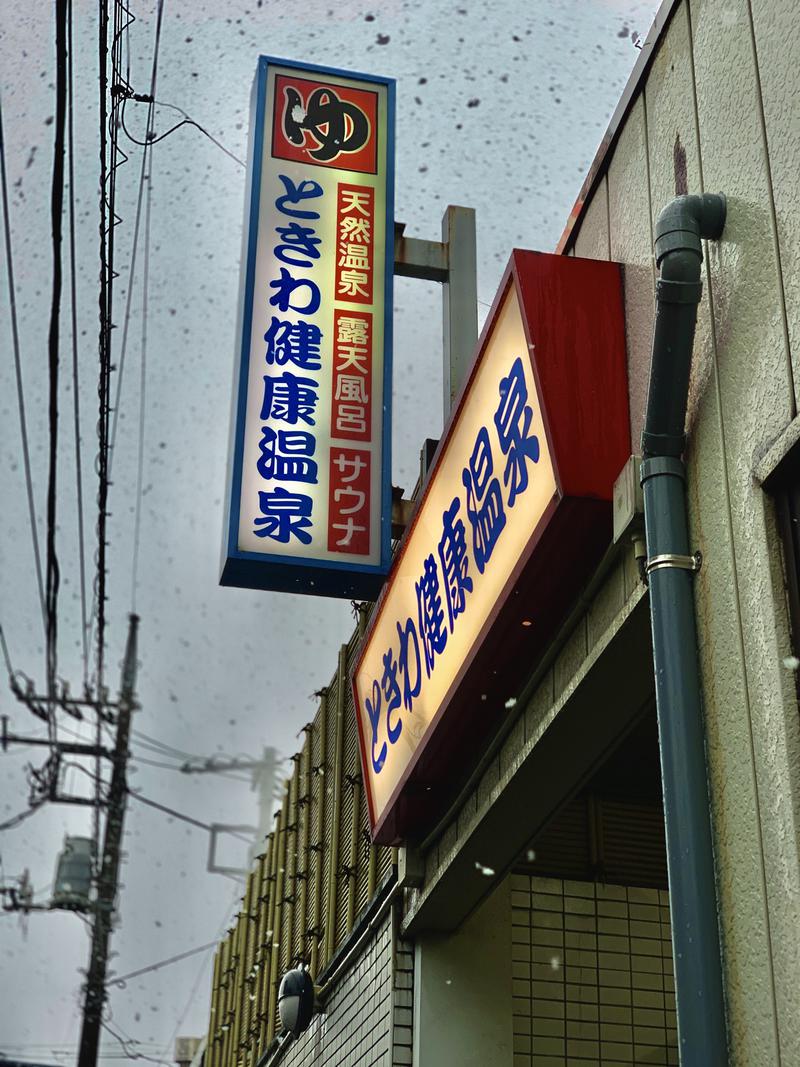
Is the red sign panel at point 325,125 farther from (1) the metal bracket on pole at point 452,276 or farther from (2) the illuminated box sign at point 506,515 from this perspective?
(2) the illuminated box sign at point 506,515

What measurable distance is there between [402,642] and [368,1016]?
2.96m

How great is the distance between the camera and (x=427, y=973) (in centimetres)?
861

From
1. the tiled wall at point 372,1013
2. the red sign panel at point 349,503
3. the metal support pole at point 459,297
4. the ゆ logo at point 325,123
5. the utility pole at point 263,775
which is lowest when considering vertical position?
the tiled wall at point 372,1013

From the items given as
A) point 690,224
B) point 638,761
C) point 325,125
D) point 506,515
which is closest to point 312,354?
point 325,125

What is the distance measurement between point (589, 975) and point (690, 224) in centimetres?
549

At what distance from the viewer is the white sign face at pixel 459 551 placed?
6.12 meters

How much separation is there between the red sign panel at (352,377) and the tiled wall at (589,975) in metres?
3.21

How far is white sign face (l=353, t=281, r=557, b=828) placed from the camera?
612cm

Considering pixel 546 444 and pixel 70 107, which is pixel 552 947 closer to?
pixel 546 444

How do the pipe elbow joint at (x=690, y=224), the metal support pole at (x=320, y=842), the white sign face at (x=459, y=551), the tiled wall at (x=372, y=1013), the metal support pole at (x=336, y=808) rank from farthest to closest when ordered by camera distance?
the metal support pole at (x=320, y=842), the metal support pole at (x=336, y=808), the tiled wall at (x=372, y=1013), the white sign face at (x=459, y=551), the pipe elbow joint at (x=690, y=224)

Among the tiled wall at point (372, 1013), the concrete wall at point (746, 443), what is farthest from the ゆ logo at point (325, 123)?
the tiled wall at point (372, 1013)

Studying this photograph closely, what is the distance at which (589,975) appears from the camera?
8.79 meters

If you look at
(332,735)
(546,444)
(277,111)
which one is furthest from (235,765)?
(546,444)

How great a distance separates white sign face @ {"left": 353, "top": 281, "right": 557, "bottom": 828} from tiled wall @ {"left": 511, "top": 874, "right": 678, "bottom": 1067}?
131cm
